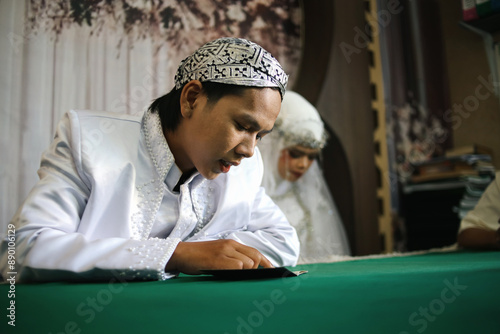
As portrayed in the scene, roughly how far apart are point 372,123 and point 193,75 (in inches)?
86.4

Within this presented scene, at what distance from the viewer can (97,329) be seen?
0.56 meters

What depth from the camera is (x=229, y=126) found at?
1.16 metres

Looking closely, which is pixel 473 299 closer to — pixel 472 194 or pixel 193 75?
pixel 193 75

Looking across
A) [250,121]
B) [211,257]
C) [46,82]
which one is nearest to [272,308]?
[211,257]

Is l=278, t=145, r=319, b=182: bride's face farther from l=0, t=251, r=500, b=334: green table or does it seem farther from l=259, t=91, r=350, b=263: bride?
l=0, t=251, r=500, b=334: green table

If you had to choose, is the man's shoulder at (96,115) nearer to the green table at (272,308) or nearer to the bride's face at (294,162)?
the green table at (272,308)

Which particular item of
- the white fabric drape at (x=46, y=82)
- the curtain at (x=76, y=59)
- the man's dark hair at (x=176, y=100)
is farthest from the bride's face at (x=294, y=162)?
the man's dark hair at (x=176, y=100)

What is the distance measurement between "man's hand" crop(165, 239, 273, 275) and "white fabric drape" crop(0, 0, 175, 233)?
949mm

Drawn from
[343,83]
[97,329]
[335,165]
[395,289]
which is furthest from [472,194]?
[97,329]

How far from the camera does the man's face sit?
1156 millimetres

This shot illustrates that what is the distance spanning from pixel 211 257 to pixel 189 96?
0.50 meters

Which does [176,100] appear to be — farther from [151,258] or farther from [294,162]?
[294,162]

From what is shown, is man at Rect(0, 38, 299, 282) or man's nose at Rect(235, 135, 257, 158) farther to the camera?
man's nose at Rect(235, 135, 257, 158)

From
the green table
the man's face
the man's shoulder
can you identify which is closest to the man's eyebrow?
the man's face
